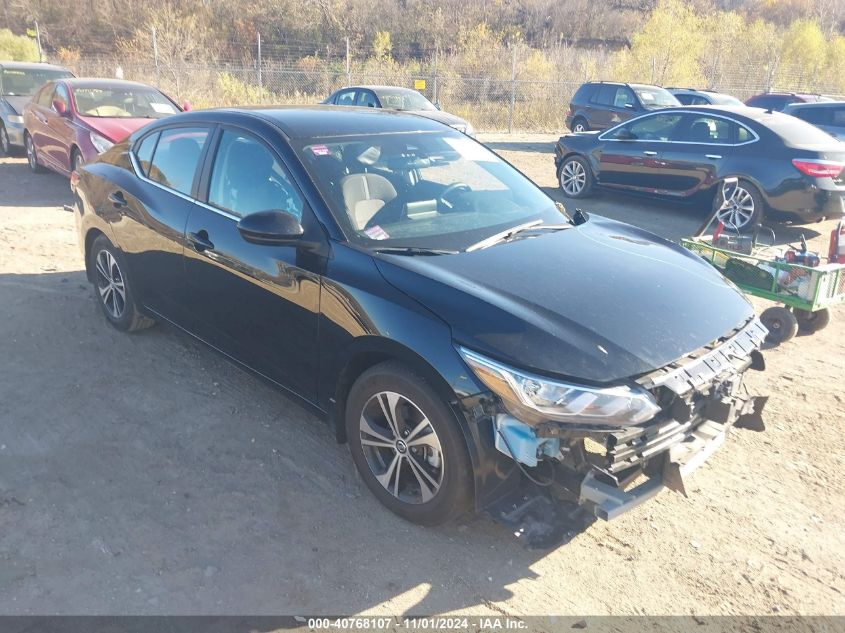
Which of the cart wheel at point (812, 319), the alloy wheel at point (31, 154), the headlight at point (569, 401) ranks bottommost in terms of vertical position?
the cart wheel at point (812, 319)

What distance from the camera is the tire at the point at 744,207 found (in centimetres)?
894

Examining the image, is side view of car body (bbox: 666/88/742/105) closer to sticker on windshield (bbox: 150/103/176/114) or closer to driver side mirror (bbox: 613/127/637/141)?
driver side mirror (bbox: 613/127/637/141)

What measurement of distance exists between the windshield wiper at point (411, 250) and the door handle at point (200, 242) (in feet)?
3.94

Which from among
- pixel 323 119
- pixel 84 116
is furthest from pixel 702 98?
pixel 323 119

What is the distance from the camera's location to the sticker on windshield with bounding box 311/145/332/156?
368 centimetres

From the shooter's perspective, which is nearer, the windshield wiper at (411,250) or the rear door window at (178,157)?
the windshield wiper at (411,250)

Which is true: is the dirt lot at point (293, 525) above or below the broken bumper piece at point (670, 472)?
below

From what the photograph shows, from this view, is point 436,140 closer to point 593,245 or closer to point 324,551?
point 593,245

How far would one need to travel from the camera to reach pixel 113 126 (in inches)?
374

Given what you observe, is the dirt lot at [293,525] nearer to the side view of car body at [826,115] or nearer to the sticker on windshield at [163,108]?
the sticker on windshield at [163,108]

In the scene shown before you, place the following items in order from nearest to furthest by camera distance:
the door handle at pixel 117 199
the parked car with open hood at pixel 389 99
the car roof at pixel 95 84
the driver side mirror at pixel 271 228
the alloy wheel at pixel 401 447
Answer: the alloy wheel at pixel 401 447, the driver side mirror at pixel 271 228, the door handle at pixel 117 199, the car roof at pixel 95 84, the parked car with open hood at pixel 389 99

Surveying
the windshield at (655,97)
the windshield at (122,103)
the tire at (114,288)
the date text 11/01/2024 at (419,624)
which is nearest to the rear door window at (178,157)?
the tire at (114,288)

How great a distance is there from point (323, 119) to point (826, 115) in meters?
13.1

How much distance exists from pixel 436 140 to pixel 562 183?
7.71 metres
